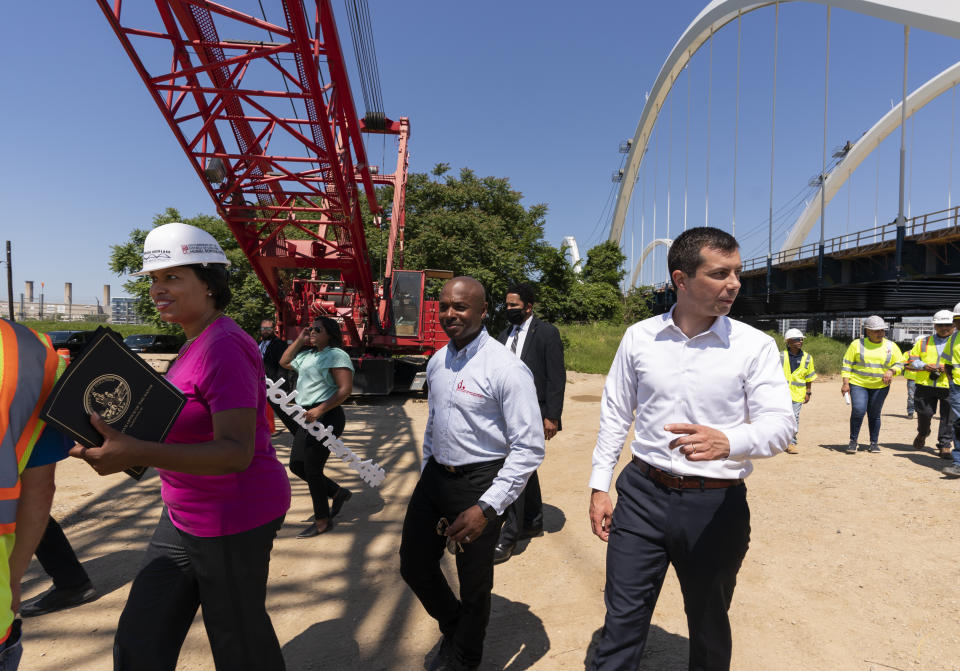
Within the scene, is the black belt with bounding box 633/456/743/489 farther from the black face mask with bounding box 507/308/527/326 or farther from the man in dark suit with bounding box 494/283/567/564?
the black face mask with bounding box 507/308/527/326

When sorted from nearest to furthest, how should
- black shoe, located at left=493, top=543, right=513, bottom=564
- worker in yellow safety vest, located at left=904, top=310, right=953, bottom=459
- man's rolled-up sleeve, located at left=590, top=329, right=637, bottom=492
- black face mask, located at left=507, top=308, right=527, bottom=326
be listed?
man's rolled-up sleeve, located at left=590, top=329, right=637, bottom=492, black shoe, located at left=493, top=543, right=513, bottom=564, black face mask, located at left=507, top=308, right=527, bottom=326, worker in yellow safety vest, located at left=904, top=310, right=953, bottom=459

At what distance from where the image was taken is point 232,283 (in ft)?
82.7

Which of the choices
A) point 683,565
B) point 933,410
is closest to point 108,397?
point 683,565

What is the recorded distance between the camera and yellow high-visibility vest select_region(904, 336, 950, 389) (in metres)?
6.77

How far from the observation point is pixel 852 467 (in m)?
6.30

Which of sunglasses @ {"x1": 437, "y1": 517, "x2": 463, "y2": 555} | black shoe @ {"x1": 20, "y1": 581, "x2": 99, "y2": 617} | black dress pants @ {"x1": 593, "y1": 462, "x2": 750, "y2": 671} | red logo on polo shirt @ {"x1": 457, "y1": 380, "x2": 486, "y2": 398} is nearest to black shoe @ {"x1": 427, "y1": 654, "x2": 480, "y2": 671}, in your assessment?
sunglasses @ {"x1": 437, "y1": 517, "x2": 463, "y2": 555}

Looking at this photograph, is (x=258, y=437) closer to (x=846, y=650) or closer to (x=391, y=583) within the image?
(x=391, y=583)

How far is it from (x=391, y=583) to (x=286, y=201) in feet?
33.0

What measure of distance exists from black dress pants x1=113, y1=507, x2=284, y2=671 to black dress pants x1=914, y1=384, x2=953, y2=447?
8.24 metres

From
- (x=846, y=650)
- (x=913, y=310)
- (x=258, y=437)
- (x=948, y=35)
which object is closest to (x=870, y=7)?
(x=948, y=35)

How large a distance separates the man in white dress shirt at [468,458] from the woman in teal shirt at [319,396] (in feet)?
6.28

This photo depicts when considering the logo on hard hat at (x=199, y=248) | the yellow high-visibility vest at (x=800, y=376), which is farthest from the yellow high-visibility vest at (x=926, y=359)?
Answer: the logo on hard hat at (x=199, y=248)

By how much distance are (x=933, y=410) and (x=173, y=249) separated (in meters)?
8.81

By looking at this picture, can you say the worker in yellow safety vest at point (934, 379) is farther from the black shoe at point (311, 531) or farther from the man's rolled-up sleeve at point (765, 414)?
the black shoe at point (311, 531)
